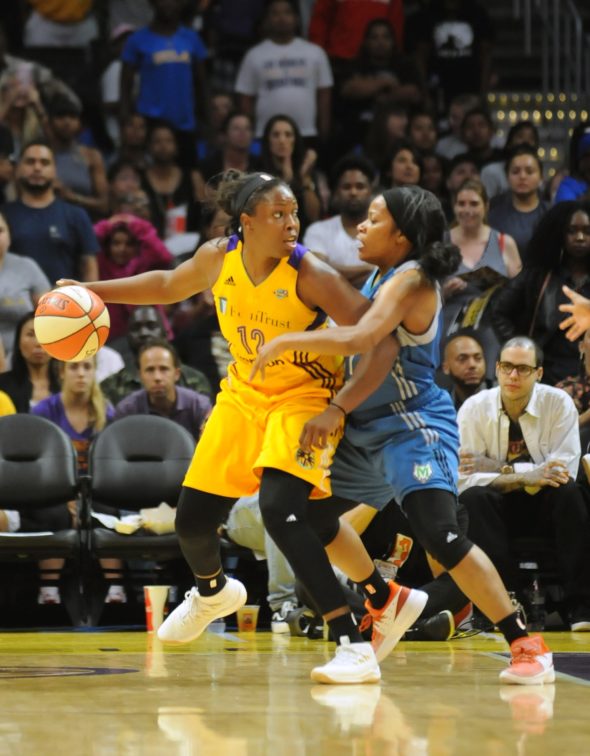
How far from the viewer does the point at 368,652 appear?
480 cm

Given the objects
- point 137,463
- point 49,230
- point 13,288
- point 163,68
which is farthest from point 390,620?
point 163,68

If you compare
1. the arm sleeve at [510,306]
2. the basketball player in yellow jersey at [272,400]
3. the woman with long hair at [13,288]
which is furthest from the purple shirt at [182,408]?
the basketball player in yellow jersey at [272,400]

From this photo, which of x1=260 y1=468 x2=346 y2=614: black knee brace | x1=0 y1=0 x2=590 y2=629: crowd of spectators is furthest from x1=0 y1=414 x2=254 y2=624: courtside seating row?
x1=260 y1=468 x2=346 y2=614: black knee brace

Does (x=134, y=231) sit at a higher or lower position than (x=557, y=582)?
higher

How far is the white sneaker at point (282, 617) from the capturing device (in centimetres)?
713

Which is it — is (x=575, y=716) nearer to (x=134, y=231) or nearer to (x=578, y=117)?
(x=134, y=231)

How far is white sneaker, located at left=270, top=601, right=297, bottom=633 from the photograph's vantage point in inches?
281

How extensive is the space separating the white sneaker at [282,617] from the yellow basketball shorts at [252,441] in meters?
2.25

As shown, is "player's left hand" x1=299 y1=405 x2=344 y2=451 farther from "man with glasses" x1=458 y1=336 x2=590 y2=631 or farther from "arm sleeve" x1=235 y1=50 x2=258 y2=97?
"arm sleeve" x1=235 y1=50 x2=258 y2=97

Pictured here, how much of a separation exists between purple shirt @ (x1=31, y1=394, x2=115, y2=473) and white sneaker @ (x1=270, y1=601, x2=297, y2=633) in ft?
5.62

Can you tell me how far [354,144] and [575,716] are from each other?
330 inches

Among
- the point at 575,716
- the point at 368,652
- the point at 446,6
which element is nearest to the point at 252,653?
the point at 368,652

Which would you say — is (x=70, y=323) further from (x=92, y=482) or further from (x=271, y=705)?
(x=92, y=482)

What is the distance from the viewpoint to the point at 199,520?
16.5ft
